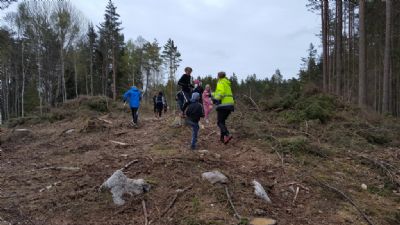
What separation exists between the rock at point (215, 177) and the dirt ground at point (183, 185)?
123mm

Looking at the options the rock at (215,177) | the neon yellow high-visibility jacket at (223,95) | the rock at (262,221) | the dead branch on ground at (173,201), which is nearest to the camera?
the rock at (262,221)

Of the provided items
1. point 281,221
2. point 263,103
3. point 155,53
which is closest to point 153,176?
A: point 281,221

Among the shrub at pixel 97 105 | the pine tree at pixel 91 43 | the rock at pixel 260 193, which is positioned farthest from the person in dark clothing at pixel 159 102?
the pine tree at pixel 91 43

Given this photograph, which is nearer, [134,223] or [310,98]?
[134,223]

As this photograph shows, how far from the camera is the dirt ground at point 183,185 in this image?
551cm

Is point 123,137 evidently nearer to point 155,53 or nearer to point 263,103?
point 263,103

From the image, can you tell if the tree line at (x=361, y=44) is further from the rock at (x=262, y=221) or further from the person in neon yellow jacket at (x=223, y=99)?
the rock at (x=262, y=221)

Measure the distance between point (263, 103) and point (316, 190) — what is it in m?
8.60

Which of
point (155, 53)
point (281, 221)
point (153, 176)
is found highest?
point (155, 53)

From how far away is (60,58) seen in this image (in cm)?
4156

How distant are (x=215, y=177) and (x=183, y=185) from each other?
620mm

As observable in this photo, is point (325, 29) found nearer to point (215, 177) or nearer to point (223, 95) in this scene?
point (223, 95)

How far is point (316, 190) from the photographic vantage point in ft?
21.8

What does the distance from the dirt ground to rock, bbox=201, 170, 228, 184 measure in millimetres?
123
